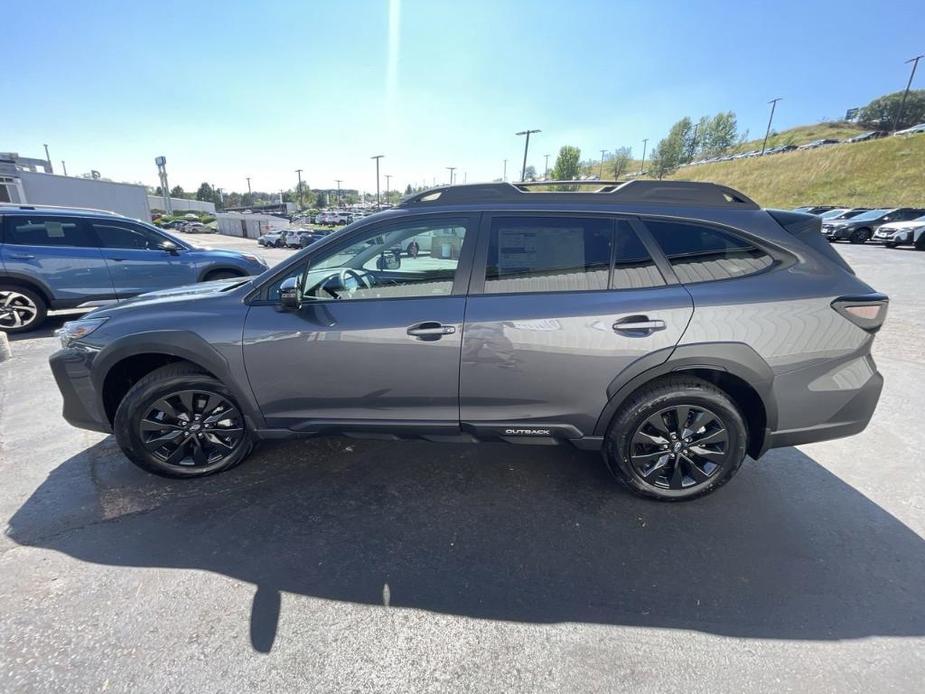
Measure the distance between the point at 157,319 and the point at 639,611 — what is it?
10.3 feet

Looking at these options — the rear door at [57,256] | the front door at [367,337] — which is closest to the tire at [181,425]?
the front door at [367,337]

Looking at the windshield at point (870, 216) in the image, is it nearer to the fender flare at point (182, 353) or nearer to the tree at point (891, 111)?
the fender flare at point (182, 353)

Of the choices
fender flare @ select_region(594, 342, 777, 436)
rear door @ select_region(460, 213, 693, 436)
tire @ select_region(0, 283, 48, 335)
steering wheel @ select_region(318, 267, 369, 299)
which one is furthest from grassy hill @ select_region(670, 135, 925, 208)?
tire @ select_region(0, 283, 48, 335)

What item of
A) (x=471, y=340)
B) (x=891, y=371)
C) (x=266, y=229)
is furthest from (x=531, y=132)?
(x=471, y=340)

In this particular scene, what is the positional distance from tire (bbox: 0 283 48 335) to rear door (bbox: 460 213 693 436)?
A: 24.0ft

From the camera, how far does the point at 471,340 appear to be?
2.40 m

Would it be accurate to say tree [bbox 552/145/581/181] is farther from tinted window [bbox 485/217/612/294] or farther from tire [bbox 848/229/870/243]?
tinted window [bbox 485/217/612/294]

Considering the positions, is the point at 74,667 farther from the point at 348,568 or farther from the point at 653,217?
the point at 653,217

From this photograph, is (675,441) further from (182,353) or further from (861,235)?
(861,235)

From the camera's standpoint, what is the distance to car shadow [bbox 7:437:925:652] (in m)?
1.98

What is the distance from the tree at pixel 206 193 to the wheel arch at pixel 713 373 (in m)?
120

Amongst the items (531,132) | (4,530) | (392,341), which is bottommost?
(4,530)

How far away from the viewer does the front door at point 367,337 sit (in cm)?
245

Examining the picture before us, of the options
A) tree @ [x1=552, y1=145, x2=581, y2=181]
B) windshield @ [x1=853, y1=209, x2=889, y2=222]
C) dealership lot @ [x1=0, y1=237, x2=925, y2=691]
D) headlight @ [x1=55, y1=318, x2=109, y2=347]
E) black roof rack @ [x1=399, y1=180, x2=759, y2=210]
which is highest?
tree @ [x1=552, y1=145, x2=581, y2=181]
